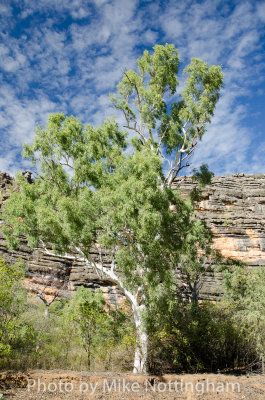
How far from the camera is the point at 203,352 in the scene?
10.5m

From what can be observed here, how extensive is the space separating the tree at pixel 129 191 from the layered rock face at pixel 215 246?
27.5ft

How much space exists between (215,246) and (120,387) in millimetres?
21700

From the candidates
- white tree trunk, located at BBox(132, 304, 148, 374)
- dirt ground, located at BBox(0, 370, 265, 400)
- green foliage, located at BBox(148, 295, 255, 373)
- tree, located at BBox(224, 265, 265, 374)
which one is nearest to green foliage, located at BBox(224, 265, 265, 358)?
tree, located at BBox(224, 265, 265, 374)

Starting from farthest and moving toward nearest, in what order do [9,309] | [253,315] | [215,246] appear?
1. [215,246]
2. [253,315]
3. [9,309]

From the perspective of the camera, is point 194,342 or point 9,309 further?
point 194,342

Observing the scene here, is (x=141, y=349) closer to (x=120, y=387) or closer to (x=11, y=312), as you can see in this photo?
(x=120, y=387)

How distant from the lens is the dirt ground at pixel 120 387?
6812 mm

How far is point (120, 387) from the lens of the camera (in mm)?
7391

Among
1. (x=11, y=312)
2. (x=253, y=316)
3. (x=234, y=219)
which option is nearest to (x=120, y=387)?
(x=11, y=312)

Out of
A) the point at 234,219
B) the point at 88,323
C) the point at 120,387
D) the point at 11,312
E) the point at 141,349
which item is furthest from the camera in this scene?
the point at 234,219

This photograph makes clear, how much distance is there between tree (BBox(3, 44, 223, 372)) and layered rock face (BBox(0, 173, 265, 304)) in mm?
8369

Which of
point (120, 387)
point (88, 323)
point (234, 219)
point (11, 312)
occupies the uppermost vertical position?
point (234, 219)

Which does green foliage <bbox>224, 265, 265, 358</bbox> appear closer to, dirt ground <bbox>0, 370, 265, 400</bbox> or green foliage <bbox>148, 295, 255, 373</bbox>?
green foliage <bbox>148, 295, 255, 373</bbox>

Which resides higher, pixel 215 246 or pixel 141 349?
pixel 215 246
